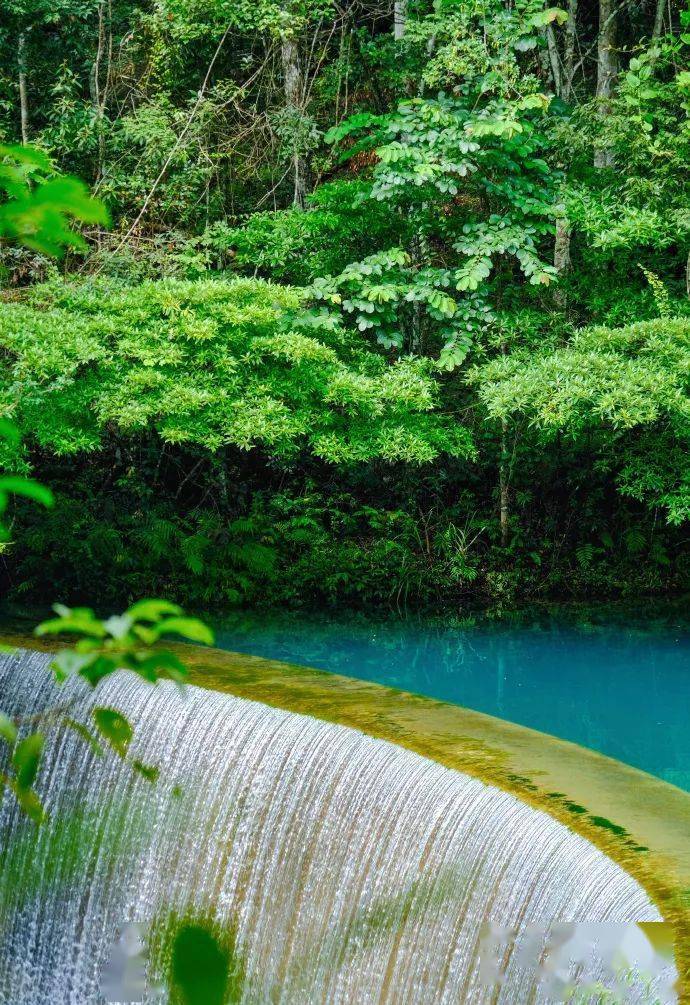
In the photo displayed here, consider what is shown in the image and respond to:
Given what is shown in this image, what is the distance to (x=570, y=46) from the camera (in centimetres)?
1094

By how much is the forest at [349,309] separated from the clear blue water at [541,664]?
78 cm

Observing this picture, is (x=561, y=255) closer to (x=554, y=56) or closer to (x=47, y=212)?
(x=554, y=56)

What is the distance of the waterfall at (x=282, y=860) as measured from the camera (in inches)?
165

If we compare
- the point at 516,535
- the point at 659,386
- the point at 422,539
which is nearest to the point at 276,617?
the point at 422,539

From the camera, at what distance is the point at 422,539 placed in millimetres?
10453

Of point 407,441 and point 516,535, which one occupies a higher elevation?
point 407,441

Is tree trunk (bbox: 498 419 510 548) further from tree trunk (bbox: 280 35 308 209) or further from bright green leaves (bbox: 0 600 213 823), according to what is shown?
bright green leaves (bbox: 0 600 213 823)

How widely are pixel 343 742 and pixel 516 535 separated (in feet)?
18.0

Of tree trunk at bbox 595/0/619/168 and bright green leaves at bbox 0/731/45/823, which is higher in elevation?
tree trunk at bbox 595/0/619/168

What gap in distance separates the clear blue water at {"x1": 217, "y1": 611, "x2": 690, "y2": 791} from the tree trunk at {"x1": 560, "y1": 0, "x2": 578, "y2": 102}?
5360 mm

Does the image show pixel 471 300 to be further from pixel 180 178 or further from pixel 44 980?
pixel 44 980

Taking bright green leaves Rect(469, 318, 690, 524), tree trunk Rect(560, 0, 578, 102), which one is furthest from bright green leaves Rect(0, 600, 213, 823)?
tree trunk Rect(560, 0, 578, 102)

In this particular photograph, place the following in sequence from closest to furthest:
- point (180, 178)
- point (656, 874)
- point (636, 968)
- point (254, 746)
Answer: point (636, 968) < point (656, 874) < point (254, 746) < point (180, 178)

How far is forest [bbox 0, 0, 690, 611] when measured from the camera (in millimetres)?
7965
